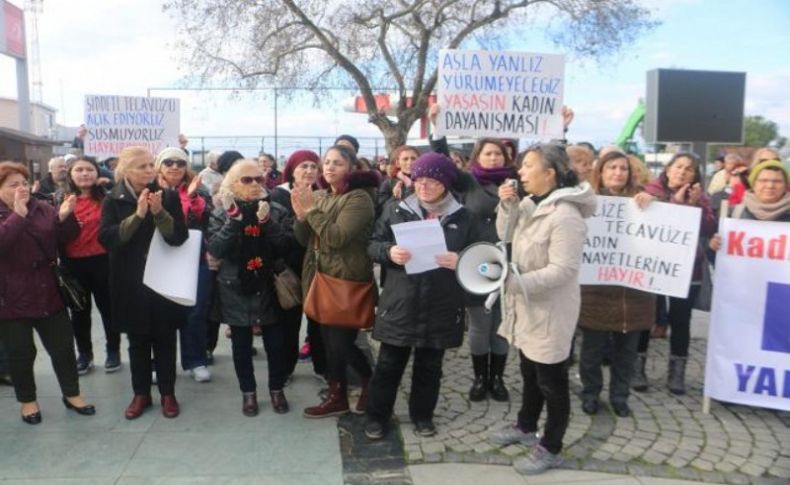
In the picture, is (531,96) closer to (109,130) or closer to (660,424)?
(660,424)

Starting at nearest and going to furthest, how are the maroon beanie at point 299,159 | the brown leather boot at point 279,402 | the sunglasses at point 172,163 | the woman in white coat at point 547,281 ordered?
the woman in white coat at point 547,281
the brown leather boot at point 279,402
the maroon beanie at point 299,159
the sunglasses at point 172,163

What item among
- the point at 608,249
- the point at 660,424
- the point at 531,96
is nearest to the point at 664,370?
the point at 660,424

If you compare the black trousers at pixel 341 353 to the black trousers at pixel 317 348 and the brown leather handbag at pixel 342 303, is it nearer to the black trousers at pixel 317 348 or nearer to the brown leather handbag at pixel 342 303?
the brown leather handbag at pixel 342 303

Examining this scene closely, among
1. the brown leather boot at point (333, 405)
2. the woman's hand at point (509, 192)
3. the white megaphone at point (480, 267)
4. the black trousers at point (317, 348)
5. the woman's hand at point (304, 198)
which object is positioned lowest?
the brown leather boot at point (333, 405)

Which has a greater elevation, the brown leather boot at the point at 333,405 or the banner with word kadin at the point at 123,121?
the banner with word kadin at the point at 123,121

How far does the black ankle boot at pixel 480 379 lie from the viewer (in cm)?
458

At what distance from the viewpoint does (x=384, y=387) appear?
3902 millimetres

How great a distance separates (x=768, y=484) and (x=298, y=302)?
2963 mm

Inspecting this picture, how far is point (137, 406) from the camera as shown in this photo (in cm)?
435

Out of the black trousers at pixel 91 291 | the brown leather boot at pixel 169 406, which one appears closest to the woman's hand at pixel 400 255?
the brown leather boot at pixel 169 406

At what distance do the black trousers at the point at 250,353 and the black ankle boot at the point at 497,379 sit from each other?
1490 millimetres

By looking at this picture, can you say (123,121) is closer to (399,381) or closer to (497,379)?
(399,381)

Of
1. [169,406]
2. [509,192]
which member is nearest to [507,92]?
[509,192]

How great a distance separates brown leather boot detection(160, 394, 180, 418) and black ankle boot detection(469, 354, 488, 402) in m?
2.06
